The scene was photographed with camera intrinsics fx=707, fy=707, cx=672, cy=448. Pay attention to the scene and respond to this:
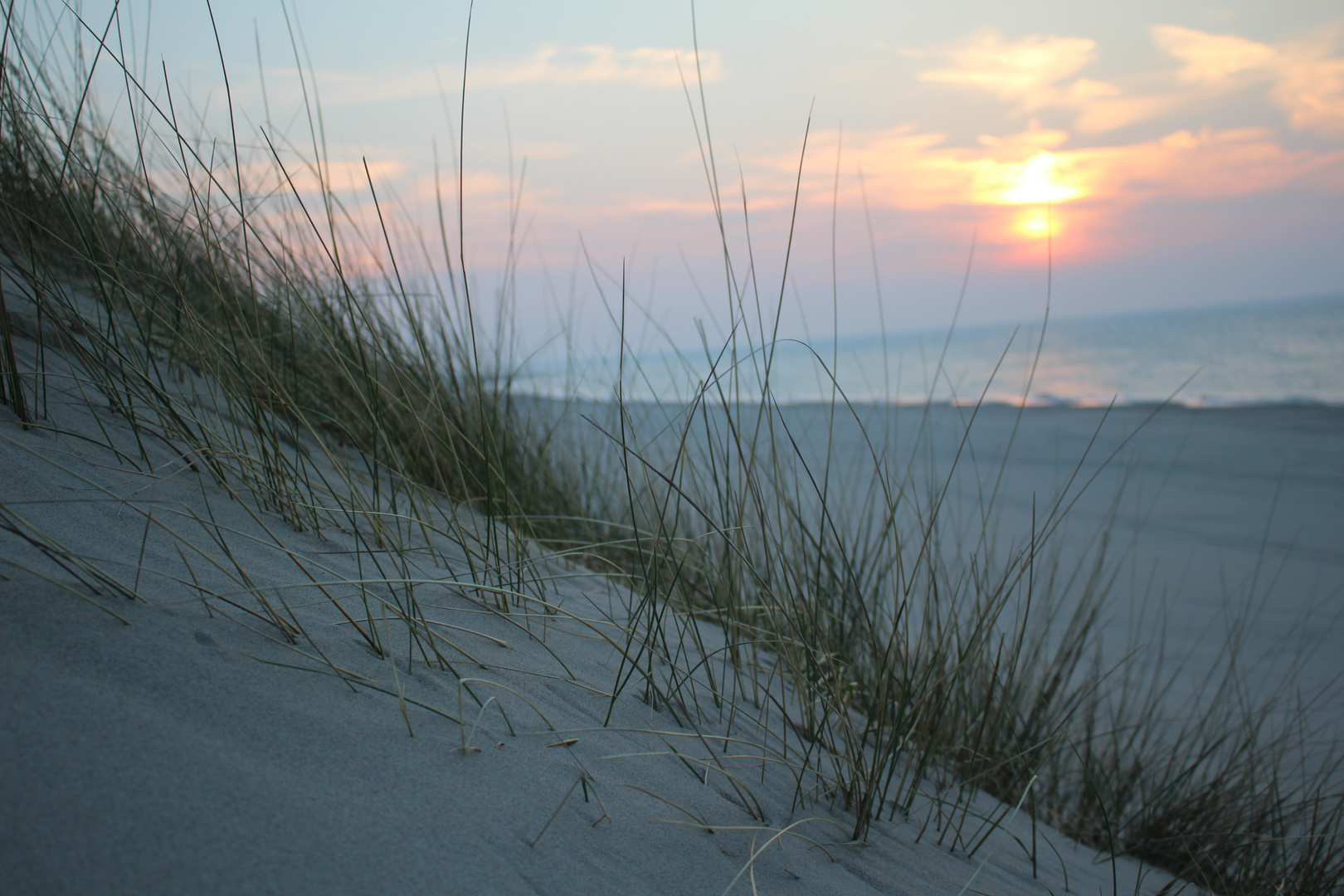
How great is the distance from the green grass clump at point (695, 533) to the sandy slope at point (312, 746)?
60 mm

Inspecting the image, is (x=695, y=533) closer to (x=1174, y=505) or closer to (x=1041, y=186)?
(x=1041, y=186)

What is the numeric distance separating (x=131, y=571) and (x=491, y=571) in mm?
537

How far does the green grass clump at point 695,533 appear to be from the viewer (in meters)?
1.12

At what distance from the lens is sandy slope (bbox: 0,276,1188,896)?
1.97 feet

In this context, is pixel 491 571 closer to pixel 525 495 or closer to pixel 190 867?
pixel 190 867

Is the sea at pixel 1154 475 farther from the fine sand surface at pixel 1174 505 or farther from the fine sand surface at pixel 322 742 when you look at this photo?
the fine sand surface at pixel 322 742

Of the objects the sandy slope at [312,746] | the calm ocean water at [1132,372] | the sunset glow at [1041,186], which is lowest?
the sandy slope at [312,746]

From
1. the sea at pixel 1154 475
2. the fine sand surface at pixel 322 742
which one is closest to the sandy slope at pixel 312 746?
the fine sand surface at pixel 322 742

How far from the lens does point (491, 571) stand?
1291 millimetres

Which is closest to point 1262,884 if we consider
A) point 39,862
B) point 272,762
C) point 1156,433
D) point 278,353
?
point 272,762

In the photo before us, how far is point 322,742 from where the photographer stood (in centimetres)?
75

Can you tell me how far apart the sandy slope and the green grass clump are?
0.06 meters

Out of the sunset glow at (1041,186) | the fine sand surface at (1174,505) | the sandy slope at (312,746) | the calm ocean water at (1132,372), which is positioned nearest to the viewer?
the sandy slope at (312,746)

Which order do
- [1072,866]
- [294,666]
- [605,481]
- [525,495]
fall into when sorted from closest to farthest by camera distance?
[294,666]
[1072,866]
[525,495]
[605,481]
